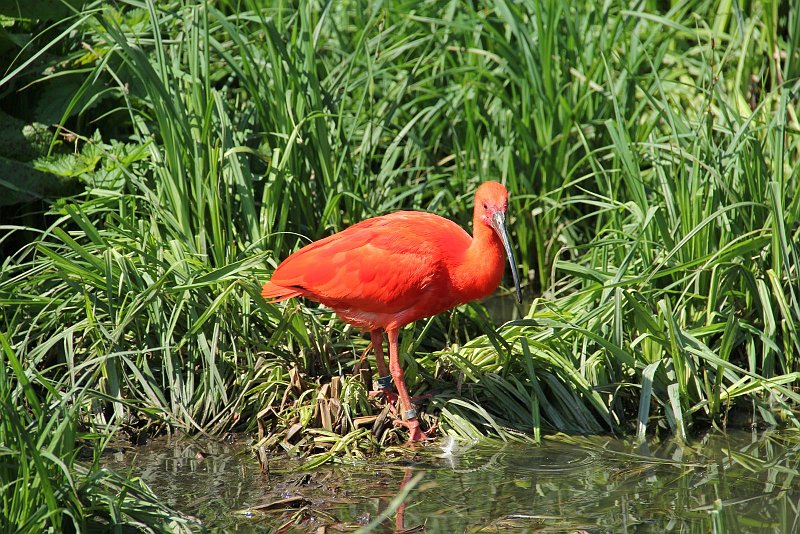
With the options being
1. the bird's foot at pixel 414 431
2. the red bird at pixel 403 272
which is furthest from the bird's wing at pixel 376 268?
the bird's foot at pixel 414 431

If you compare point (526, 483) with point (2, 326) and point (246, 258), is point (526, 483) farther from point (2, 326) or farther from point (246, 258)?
point (2, 326)

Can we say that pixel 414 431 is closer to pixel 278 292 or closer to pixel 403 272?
pixel 403 272

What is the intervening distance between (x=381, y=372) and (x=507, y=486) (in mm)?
955

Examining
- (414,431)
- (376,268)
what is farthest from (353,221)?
(414,431)

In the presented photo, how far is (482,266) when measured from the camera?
14.3 ft

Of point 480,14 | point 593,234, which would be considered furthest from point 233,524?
point 480,14

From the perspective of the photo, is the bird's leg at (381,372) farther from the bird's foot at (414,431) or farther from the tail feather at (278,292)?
the tail feather at (278,292)

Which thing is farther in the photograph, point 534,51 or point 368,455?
point 534,51

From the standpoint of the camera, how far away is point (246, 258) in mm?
4746

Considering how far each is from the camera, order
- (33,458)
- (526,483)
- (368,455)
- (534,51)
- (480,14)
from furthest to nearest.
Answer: (480,14) < (534,51) < (368,455) < (526,483) < (33,458)

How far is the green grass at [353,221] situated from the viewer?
14.8 ft

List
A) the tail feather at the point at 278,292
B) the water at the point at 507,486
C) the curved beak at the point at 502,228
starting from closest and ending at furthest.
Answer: the water at the point at 507,486, the curved beak at the point at 502,228, the tail feather at the point at 278,292

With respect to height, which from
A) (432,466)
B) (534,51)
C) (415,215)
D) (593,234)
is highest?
(534,51)

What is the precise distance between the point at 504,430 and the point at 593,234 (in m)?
1.81
